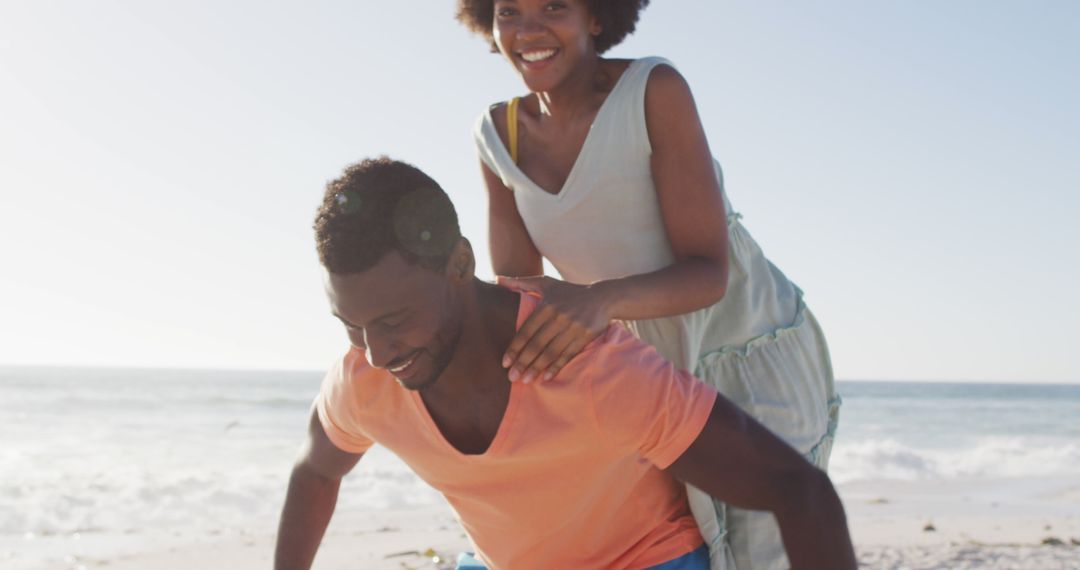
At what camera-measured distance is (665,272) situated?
2275 mm

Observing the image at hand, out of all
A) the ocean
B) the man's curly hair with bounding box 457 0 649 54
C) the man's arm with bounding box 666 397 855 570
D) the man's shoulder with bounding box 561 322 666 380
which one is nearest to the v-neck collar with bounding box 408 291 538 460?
the man's shoulder with bounding box 561 322 666 380

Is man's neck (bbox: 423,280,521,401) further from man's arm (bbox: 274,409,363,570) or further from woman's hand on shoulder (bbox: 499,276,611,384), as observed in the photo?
man's arm (bbox: 274,409,363,570)

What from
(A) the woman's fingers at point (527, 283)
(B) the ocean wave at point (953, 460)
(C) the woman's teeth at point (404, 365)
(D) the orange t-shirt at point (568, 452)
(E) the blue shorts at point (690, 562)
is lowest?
(B) the ocean wave at point (953, 460)

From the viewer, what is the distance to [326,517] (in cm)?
262

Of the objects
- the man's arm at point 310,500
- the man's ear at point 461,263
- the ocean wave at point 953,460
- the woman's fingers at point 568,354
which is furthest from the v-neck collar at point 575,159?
the ocean wave at point 953,460

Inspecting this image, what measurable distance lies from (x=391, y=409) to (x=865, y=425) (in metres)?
25.5

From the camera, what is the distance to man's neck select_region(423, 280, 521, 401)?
2195 mm

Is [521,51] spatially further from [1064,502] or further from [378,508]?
→ [1064,502]

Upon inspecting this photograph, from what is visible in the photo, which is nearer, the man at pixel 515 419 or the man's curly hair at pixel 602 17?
the man at pixel 515 419

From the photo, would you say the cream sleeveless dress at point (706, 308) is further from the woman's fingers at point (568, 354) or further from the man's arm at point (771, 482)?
the woman's fingers at point (568, 354)

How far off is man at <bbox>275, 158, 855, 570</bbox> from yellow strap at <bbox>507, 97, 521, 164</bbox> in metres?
0.53

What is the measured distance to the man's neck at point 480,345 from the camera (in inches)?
86.4

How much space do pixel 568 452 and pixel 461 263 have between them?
0.43 meters

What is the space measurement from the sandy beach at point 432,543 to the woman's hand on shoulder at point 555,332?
15.2ft
